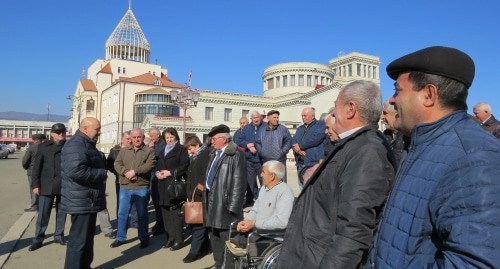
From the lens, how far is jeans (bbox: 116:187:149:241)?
6.82m

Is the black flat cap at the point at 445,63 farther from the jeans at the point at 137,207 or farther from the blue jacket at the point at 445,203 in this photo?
the jeans at the point at 137,207

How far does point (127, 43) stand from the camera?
83.8 m

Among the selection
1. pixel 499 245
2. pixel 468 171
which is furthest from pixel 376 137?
pixel 499 245

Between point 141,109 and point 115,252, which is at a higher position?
point 141,109

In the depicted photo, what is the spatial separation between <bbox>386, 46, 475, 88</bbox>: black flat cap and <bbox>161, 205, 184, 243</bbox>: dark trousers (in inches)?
234

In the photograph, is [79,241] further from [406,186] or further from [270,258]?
[406,186]

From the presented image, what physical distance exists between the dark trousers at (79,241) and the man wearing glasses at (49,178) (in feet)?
8.30

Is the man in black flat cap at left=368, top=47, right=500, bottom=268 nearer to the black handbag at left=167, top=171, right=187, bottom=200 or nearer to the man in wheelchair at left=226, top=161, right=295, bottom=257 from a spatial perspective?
the man in wheelchair at left=226, top=161, right=295, bottom=257

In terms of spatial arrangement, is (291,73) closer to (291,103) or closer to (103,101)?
(291,103)

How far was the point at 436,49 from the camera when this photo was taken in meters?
1.60

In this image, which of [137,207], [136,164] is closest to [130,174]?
[136,164]

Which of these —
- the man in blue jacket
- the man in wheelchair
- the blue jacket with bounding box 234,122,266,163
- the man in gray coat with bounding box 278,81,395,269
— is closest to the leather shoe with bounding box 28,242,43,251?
the man in wheelchair

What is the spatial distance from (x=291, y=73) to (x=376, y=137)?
70181 mm

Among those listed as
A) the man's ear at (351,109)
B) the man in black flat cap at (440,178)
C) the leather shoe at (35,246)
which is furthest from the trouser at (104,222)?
the man in black flat cap at (440,178)
